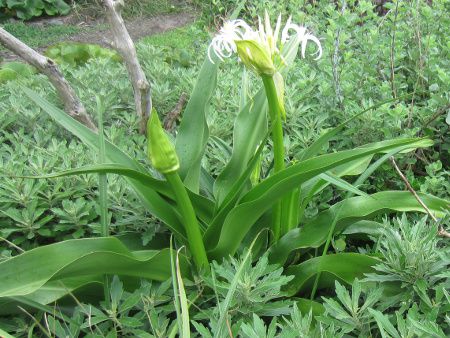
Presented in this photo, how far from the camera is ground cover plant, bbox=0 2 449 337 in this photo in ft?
4.35

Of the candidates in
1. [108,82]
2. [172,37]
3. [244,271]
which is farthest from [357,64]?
[172,37]

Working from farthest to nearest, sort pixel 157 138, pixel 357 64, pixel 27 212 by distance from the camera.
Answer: pixel 357 64
pixel 27 212
pixel 157 138

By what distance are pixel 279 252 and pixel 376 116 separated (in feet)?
2.51

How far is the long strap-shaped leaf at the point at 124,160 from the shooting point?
5.24 ft

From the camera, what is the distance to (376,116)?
2.10 metres

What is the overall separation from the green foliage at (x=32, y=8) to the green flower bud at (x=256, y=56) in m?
7.65

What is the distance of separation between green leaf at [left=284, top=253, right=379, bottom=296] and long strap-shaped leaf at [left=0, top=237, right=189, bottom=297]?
0.37 metres

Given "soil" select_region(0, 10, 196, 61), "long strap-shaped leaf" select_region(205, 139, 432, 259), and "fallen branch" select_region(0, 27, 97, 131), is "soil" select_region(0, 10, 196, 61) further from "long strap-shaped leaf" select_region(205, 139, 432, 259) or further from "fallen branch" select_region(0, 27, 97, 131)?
"long strap-shaped leaf" select_region(205, 139, 432, 259)

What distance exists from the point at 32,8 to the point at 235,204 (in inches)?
302

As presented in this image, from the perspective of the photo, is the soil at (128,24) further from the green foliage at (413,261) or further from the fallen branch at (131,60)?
the green foliage at (413,261)

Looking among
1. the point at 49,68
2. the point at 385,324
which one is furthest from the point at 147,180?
the point at 49,68

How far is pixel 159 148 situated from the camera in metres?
1.21

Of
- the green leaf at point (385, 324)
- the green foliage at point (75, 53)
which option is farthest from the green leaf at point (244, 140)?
the green foliage at point (75, 53)

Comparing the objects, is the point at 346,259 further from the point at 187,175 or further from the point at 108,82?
the point at 108,82
